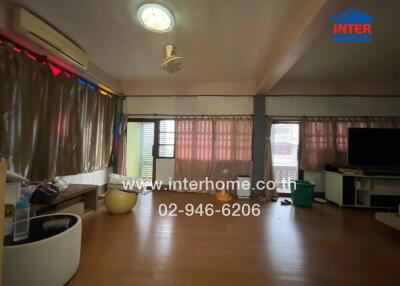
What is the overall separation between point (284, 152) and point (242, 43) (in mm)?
2742

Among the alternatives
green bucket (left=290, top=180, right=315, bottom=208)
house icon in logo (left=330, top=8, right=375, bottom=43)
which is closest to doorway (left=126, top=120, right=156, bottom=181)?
green bucket (left=290, top=180, right=315, bottom=208)

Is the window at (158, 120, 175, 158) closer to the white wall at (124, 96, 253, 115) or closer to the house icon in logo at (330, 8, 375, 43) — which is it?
the white wall at (124, 96, 253, 115)

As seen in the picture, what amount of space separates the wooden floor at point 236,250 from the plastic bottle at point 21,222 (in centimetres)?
53

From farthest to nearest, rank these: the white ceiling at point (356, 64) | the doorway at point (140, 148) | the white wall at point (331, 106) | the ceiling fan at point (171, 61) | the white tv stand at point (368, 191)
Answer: the doorway at point (140, 148) < the white wall at point (331, 106) < the white tv stand at point (368, 191) < the ceiling fan at point (171, 61) < the white ceiling at point (356, 64)

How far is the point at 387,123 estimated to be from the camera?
3.90 metres

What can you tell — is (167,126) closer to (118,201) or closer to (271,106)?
(118,201)

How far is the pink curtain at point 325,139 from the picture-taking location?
3.98 meters

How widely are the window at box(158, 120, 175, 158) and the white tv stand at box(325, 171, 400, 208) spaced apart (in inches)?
141

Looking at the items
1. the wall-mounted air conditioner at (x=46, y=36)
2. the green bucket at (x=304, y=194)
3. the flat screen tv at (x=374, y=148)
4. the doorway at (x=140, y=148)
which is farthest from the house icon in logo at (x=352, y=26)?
the doorway at (x=140, y=148)

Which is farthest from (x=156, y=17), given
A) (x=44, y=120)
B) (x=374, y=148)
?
(x=374, y=148)

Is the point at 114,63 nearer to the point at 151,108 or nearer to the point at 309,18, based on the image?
the point at 151,108

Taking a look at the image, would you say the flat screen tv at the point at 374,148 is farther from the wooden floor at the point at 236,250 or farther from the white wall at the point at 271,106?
the wooden floor at the point at 236,250

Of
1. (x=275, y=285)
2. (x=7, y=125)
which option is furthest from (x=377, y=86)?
(x=7, y=125)

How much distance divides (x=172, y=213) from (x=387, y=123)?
475cm
